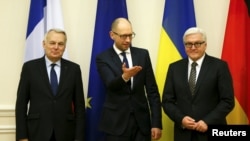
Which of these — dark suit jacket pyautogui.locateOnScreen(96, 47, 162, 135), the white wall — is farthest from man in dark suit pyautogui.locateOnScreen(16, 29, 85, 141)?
the white wall

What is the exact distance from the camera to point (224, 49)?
322 centimetres

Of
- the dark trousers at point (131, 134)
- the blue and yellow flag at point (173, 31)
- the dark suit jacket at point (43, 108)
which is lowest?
the dark trousers at point (131, 134)

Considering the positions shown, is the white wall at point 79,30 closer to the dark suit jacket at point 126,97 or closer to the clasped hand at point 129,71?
the dark suit jacket at point 126,97

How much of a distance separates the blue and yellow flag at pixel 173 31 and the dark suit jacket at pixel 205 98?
0.62m

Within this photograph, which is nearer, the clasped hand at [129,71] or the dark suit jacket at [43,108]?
the clasped hand at [129,71]

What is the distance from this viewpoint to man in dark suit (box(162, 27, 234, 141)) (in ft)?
7.99

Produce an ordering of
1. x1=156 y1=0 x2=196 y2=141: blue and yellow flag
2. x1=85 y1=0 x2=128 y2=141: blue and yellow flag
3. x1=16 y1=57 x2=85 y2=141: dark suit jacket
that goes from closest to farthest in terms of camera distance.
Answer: x1=16 y1=57 x2=85 y2=141: dark suit jacket, x1=85 y1=0 x2=128 y2=141: blue and yellow flag, x1=156 y1=0 x2=196 y2=141: blue and yellow flag

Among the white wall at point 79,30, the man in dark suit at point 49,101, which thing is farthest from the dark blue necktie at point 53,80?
the white wall at point 79,30

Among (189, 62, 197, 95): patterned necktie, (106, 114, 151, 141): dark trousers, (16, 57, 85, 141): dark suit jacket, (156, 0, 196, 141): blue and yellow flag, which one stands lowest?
(106, 114, 151, 141): dark trousers

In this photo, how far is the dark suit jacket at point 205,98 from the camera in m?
→ 2.45

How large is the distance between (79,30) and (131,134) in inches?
47.6

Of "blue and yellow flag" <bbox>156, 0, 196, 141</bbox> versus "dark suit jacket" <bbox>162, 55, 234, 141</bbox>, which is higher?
"blue and yellow flag" <bbox>156, 0, 196, 141</bbox>

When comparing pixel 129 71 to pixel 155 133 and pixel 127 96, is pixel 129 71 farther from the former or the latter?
pixel 155 133

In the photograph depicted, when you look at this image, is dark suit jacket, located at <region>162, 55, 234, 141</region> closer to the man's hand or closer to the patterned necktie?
the patterned necktie
